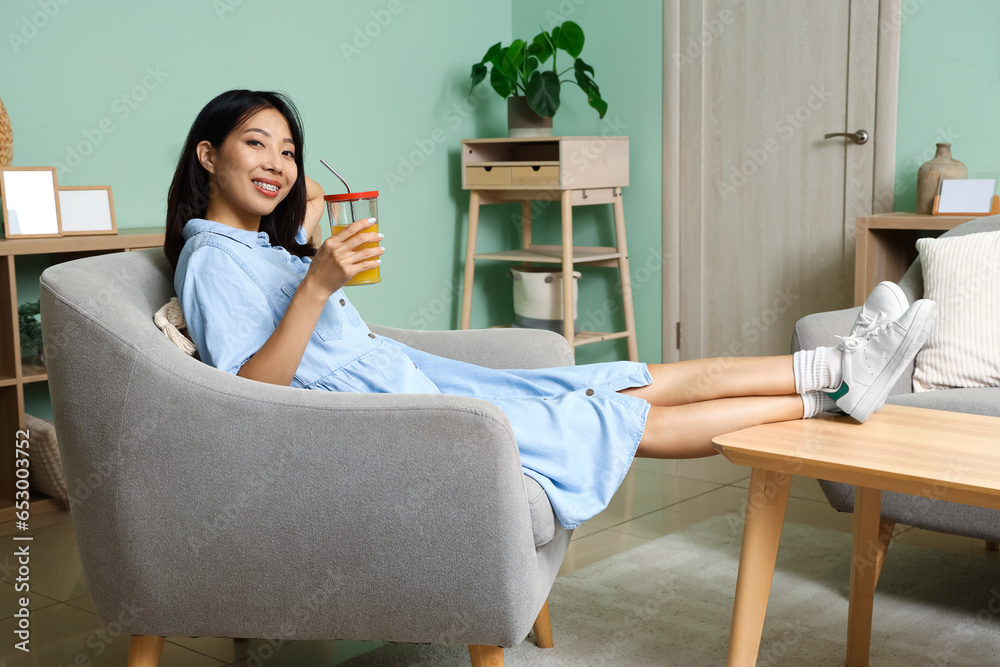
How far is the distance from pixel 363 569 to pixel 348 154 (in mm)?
2557

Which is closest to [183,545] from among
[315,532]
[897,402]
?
[315,532]

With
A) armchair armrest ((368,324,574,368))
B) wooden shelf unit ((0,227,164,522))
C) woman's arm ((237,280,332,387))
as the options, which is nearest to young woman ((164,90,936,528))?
A: woman's arm ((237,280,332,387))

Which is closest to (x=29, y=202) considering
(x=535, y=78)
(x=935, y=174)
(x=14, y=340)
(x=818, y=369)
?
(x=14, y=340)

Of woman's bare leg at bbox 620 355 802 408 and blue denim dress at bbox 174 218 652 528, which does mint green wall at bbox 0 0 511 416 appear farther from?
woman's bare leg at bbox 620 355 802 408

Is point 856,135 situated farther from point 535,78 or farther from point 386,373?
point 386,373

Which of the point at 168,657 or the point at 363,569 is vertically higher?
the point at 363,569

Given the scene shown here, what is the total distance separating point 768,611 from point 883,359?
66 centimetres

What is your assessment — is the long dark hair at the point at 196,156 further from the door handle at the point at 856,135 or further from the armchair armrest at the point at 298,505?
the door handle at the point at 856,135

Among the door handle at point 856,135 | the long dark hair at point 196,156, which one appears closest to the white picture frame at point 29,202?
the long dark hair at point 196,156

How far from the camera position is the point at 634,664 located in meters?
1.67

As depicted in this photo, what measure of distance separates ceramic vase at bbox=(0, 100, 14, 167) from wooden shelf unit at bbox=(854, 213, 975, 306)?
240 cm

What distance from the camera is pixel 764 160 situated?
11.6 ft

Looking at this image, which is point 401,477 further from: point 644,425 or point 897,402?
point 897,402

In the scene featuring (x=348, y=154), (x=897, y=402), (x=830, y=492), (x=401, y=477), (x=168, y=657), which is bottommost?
(x=168, y=657)
